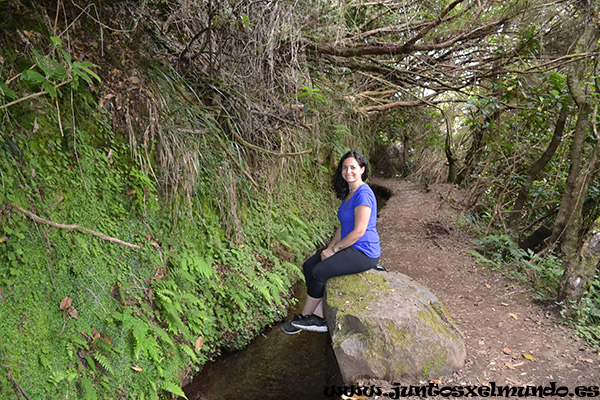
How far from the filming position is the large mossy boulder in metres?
3.07

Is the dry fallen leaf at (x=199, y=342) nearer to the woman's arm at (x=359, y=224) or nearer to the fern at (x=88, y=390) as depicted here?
the fern at (x=88, y=390)

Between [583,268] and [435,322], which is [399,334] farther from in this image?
[583,268]

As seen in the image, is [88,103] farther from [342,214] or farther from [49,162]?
[342,214]

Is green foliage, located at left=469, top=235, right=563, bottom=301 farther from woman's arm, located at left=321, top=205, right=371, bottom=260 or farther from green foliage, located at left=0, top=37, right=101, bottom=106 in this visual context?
green foliage, located at left=0, top=37, right=101, bottom=106

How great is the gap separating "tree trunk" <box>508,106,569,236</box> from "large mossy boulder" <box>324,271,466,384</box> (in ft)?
13.3

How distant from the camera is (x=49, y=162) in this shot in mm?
2732

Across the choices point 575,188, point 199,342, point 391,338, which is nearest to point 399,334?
point 391,338

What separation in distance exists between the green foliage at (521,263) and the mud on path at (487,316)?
153mm

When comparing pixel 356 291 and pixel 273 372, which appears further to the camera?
pixel 273 372

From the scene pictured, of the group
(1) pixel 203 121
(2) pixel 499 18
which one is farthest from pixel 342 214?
(2) pixel 499 18

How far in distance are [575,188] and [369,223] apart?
3.18m

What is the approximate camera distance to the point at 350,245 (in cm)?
376

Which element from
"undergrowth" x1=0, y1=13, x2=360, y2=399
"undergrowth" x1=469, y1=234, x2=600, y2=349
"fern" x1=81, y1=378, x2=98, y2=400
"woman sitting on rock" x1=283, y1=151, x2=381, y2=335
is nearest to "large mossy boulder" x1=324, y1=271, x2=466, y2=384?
"woman sitting on rock" x1=283, y1=151, x2=381, y2=335

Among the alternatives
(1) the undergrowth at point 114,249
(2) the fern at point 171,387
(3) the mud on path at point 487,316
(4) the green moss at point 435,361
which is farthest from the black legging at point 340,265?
(2) the fern at point 171,387
